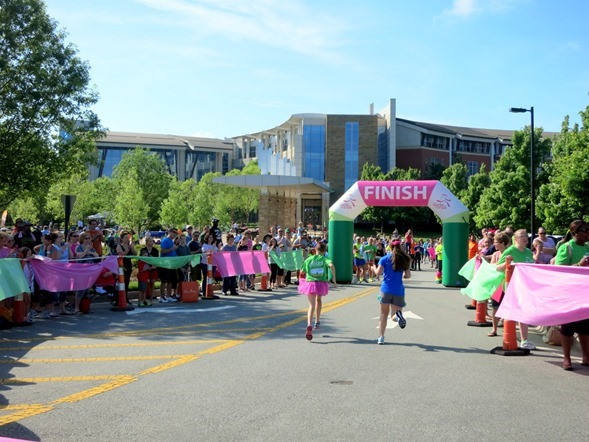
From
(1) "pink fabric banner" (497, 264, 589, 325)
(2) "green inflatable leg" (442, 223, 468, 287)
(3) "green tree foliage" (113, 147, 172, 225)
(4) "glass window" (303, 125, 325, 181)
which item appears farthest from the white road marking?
(4) "glass window" (303, 125, 325, 181)

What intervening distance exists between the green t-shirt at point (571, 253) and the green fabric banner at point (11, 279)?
9.75 metres

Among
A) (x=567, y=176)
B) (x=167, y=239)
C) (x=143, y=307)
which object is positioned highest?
(x=567, y=176)

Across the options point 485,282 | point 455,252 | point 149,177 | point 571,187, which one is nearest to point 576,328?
point 485,282

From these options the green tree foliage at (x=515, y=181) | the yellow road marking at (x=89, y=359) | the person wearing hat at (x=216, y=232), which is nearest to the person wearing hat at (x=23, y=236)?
the person wearing hat at (x=216, y=232)

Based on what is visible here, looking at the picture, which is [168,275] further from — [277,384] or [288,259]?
[277,384]

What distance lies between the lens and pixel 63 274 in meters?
13.5

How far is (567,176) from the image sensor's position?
26.5m

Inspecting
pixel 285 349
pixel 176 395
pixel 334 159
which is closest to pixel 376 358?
→ pixel 285 349

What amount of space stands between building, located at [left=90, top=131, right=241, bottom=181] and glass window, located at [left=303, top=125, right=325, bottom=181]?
38.1 metres

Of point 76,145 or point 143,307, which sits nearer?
point 143,307

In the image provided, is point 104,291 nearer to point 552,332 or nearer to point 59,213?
point 552,332

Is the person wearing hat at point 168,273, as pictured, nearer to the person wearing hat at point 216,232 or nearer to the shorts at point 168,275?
the shorts at point 168,275

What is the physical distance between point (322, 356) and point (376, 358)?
0.79 meters

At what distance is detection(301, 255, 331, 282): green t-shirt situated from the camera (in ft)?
36.6
